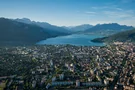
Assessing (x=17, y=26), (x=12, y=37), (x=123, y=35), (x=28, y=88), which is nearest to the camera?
(x=28, y=88)

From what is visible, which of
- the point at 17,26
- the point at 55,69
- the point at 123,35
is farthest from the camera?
the point at 17,26

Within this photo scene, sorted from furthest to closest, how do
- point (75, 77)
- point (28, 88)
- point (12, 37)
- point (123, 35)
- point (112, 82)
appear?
point (123, 35), point (12, 37), point (75, 77), point (112, 82), point (28, 88)

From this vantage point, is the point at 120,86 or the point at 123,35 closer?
the point at 120,86

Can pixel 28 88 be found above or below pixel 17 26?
below

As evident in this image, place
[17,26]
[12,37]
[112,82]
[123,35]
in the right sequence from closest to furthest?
[112,82], [12,37], [123,35], [17,26]

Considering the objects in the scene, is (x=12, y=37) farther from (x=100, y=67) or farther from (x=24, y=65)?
(x=100, y=67)

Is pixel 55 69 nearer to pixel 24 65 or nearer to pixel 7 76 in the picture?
pixel 24 65

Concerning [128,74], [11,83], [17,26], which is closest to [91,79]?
[128,74]

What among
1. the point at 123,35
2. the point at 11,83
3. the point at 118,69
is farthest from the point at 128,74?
the point at 123,35

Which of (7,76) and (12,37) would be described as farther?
(12,37)
